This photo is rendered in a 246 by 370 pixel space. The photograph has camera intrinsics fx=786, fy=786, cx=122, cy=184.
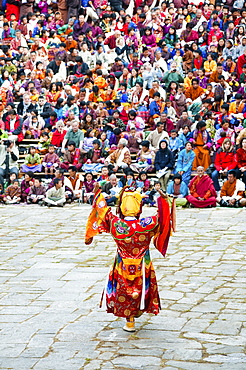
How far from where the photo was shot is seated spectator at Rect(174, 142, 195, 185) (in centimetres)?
1546

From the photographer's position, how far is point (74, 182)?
15.8 meters

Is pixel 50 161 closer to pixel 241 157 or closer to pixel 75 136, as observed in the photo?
pixel 75 136

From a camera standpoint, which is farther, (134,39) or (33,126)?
(134,39)

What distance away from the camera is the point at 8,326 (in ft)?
24.5

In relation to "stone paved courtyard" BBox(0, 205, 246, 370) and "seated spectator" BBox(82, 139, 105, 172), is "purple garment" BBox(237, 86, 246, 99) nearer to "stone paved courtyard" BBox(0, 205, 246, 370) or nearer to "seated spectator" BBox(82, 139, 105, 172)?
"seated spectator" BBox(82, 139, 105, 172)

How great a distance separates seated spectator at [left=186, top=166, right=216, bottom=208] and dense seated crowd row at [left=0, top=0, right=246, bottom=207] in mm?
19

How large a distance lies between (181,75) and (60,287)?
37.0ft

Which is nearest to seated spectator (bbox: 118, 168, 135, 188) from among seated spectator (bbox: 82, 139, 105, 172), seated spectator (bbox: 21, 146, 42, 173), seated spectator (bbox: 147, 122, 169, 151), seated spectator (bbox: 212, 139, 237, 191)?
seated spectator (bbox: 82, 139, 105, 172)

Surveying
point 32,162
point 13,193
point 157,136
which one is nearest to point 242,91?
point 157,136

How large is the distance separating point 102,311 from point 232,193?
7.21 m

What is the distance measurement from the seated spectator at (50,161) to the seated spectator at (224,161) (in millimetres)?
3300

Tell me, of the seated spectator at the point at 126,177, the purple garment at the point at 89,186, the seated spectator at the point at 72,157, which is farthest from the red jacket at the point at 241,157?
the seated spectator at the point at 72,157

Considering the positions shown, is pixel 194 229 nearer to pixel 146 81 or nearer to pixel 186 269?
pixel 186 269

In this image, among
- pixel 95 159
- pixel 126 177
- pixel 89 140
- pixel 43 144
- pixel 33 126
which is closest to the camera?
pixel 126 177
